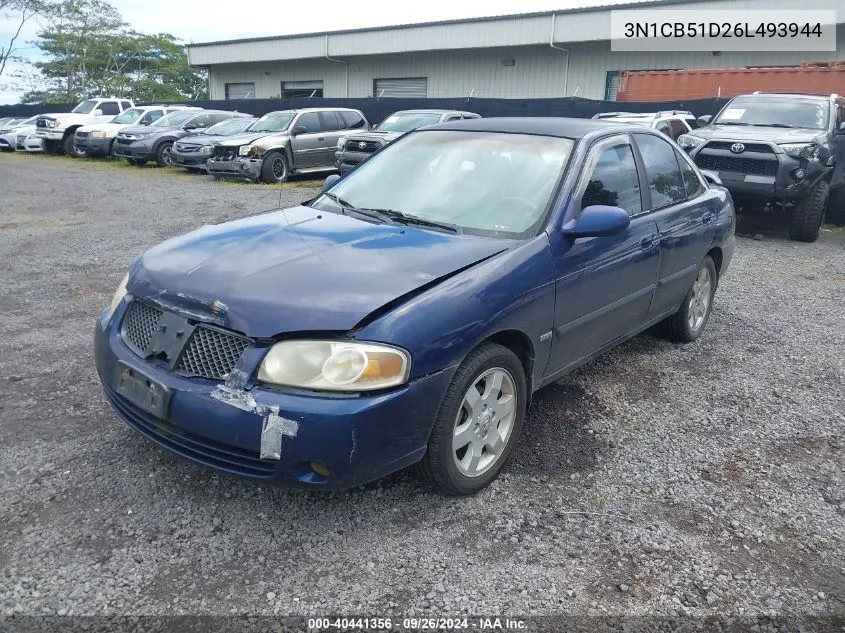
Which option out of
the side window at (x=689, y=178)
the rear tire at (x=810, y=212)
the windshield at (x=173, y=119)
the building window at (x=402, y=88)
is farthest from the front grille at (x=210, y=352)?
the building window at (x=402, y=88)

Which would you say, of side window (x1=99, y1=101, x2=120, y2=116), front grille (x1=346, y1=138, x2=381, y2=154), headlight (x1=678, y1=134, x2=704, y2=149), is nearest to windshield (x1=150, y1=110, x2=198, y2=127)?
side window (x1=99, y1=101, x2=120, y2=116)

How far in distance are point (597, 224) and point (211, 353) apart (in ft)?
6.22

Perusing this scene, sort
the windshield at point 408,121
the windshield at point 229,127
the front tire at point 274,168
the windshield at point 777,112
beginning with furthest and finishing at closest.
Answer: the windshield at point 229,127, the front tire at point 274,168, the windshield at point 408,121, the windshield at point 777,112

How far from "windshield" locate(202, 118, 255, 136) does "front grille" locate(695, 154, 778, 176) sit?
11.1 metres

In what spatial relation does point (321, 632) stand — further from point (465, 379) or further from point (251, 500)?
point (465, 379)

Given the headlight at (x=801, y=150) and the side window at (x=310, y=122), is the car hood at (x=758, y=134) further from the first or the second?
the side window at (x=310, y=122)

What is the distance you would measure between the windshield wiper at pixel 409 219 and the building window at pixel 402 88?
24590mm

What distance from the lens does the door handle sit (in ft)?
13.4

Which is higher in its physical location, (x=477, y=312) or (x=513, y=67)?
(x=513, y=67)

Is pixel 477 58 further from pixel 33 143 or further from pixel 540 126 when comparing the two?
pixel 540 126

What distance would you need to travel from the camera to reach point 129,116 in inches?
824

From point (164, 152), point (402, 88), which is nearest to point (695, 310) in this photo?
point (164, 152)

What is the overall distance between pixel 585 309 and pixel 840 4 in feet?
62.3

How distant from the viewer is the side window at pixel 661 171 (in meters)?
4.40
